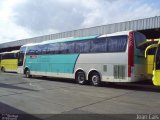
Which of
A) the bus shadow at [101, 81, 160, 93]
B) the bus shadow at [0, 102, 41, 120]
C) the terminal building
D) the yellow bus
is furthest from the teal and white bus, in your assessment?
the yellow bus

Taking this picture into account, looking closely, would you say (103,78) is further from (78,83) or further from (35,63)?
(35,63)

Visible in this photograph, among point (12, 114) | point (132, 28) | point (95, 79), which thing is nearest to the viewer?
point (12, 114)

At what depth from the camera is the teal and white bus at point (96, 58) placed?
14578 mm

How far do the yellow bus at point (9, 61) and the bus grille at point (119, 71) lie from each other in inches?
857

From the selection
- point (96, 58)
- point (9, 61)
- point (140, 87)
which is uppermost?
point (9, 61)

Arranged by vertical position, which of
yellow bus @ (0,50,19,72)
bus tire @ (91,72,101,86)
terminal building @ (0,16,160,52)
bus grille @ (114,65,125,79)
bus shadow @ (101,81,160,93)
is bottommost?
bus shadow @ (101,81,160,93)

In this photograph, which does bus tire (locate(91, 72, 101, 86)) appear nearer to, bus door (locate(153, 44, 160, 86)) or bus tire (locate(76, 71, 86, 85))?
bus tire (locate(76, 71, 86, 85))

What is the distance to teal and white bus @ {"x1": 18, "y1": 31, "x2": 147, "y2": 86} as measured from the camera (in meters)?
14.6

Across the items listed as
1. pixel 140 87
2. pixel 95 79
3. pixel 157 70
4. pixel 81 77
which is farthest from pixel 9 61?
pixel 157 70

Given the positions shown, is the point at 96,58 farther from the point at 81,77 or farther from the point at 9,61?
the point at 9,61

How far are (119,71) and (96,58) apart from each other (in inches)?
82.5

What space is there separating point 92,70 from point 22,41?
31.4m

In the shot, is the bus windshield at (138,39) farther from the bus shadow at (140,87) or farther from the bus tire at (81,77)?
the bus tire at (81,77)

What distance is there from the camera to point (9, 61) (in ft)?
121
